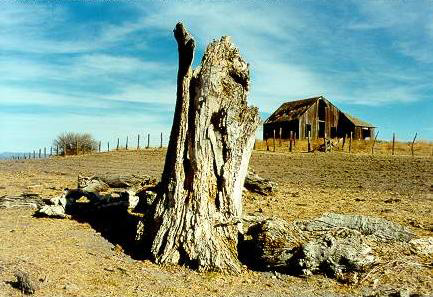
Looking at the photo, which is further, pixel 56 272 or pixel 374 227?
pixel 374 227

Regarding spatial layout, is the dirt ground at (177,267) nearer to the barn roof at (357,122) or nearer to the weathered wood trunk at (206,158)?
the weathered wood trunk at (206,158)

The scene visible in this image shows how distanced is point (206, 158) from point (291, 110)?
46.2 metres

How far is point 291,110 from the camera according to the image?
5359 centimetres

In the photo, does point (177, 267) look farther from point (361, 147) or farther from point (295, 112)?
point (295, 112)

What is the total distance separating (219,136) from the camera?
8.70m

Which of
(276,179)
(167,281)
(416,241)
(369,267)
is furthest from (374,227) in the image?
(276,179)

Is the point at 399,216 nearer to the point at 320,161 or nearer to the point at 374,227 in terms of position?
the point at 374,227

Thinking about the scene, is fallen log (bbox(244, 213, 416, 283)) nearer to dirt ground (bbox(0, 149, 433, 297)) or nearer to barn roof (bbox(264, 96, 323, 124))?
dirt ground (bbox(0, 149, 433, 297))

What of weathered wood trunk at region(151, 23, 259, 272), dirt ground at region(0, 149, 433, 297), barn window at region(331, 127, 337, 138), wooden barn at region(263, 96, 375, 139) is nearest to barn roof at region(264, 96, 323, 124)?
wooden barn at region(263, 96, 375, 139)

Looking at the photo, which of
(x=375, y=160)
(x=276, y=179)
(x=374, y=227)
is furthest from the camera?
(x=375, y=160)

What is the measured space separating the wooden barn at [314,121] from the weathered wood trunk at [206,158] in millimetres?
41729

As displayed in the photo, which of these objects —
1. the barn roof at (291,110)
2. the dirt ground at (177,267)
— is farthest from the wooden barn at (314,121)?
the dirt ground at (177,267)

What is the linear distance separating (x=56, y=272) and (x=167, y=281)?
5.99 ft

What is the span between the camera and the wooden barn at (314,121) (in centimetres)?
5071
